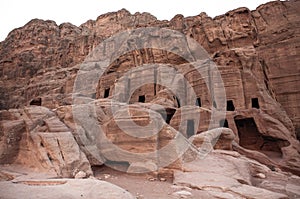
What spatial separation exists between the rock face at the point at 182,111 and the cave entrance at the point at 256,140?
2.6 inches

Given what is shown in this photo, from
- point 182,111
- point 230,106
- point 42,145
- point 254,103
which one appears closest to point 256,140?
point 254,103

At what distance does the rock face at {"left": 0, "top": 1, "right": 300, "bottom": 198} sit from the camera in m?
7.68

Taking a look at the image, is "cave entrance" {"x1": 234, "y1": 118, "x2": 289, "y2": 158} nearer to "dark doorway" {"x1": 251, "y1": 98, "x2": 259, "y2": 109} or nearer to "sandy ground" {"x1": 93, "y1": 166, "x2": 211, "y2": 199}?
"dark doorway" {"x1": 251, "y1": 98, "x2": 259, "y2": 109}

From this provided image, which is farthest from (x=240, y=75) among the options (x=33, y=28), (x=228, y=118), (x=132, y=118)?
(x=33, y=28)

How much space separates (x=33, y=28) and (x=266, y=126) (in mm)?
61131

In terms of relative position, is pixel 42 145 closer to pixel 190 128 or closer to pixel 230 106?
pixel 190 128

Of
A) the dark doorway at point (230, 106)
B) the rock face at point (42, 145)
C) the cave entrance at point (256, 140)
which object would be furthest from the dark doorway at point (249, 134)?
the rock face at point (42, 145)

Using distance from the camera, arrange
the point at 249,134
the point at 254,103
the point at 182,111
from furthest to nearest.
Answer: the point at 254,103 → the point at 249,134 → the point at 182,111

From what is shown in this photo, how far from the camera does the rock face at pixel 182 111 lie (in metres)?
7.68

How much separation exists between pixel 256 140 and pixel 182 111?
229 inches

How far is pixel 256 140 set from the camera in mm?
16016

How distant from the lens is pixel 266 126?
48.3ft

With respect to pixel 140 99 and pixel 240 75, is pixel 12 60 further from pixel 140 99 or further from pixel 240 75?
pixel 240 75

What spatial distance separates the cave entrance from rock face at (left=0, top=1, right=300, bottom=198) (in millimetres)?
67
